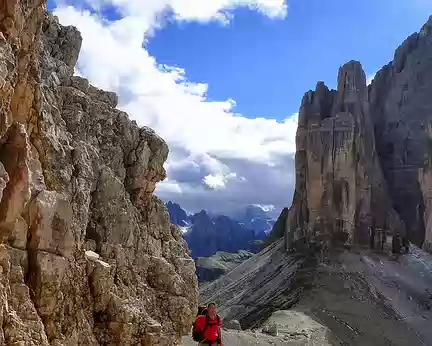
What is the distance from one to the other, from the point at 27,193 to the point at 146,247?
346 inches

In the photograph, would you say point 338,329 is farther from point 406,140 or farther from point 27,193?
point 27,193

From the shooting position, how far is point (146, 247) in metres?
19.8

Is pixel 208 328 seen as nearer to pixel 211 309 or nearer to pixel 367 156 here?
pixel 211 309

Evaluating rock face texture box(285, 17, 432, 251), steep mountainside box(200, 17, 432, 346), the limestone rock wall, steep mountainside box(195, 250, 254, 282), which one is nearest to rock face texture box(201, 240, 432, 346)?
steep mountainside box(200, 17, 432, 346)

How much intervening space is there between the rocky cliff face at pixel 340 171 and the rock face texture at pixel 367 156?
0.13 metres

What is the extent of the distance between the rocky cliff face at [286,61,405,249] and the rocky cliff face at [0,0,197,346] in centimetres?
4831

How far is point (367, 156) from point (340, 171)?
6.64 meters

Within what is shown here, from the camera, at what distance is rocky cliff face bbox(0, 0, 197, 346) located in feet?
37.7

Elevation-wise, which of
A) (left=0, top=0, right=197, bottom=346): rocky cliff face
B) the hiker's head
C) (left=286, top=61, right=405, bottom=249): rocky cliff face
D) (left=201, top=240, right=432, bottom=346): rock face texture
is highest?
(left=286, top=61, right=405, bottom=249): rocky cliff face

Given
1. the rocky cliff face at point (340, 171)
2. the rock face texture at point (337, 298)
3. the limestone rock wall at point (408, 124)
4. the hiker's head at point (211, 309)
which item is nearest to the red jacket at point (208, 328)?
the hiker's head at point (211, 309)

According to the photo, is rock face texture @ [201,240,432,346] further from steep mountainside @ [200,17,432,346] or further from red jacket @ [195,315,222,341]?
red jacket @ [195,315,222,341]

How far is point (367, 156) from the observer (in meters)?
73.0

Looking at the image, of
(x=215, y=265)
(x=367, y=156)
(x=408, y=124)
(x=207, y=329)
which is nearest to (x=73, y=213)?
(x=207, y=329)

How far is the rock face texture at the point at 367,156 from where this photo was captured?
69000 mm
